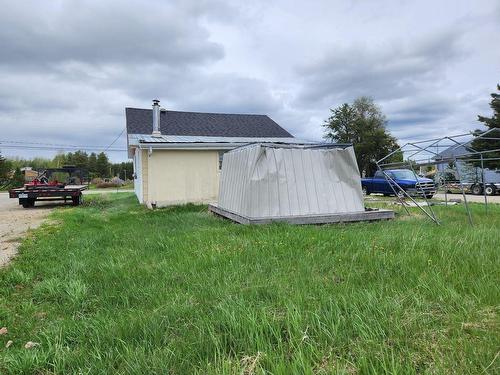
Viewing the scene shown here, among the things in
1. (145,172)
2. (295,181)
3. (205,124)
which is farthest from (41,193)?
(295,181)

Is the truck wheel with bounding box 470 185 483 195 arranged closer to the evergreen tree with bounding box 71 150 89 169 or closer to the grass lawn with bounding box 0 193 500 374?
the grass lawn with bounding box 0 193 500 374

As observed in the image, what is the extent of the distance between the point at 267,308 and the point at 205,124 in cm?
2285

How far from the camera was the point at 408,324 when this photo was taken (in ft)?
8.32

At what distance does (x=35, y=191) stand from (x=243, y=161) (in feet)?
39.1

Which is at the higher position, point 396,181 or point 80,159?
point 80,159

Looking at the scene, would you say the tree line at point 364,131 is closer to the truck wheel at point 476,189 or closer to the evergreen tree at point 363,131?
the evergreen tree at point 363,131

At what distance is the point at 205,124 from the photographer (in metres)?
25.0

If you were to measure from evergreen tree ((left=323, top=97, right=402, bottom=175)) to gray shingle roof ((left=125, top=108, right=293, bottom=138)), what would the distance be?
792 inches

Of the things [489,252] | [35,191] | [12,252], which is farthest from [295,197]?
[35,191]

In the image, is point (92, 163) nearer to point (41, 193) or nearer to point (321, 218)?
point (41, 193)

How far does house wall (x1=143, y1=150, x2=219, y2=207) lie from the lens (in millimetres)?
14484

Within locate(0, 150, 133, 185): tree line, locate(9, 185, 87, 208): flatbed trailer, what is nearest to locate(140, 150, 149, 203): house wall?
locate(9, 185, 87, 208): flatbed trailer

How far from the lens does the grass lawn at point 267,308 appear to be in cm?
229

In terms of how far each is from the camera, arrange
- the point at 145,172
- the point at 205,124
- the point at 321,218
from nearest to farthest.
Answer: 1. the point at 321,218
2. the point at 145,172
3. the point at 205,124
